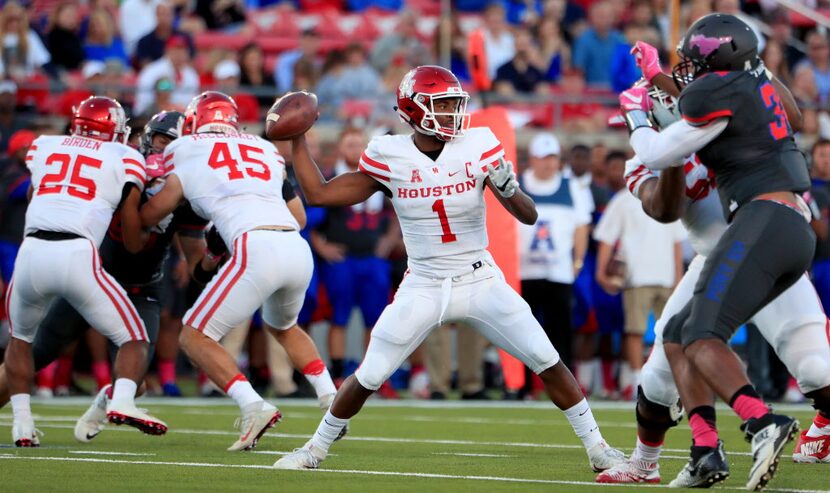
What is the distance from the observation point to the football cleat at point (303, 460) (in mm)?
6332

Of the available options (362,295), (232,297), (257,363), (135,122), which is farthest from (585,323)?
(232,297)

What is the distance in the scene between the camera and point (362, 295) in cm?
1259

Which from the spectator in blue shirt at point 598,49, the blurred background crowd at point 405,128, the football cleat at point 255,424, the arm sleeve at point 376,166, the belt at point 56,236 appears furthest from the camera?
the spectator in blue shirt at point 598,49

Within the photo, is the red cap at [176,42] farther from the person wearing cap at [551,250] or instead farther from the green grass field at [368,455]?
the green grass field at [368,455]

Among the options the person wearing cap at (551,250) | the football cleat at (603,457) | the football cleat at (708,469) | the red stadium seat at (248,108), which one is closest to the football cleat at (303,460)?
the football cleat at (603,457)

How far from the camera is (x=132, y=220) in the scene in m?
7.85

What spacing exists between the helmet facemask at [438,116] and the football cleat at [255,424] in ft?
6.10

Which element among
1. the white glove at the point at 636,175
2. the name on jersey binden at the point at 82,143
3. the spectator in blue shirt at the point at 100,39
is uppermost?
the white glove at the point at 636,175

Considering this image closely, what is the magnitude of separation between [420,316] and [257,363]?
662cm

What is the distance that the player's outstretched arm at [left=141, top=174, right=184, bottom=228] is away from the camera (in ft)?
25.5

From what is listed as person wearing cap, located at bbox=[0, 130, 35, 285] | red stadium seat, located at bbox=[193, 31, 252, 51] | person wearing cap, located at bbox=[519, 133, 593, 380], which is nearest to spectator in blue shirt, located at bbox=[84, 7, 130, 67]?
red stadium seat, located at bbox=[193, 31, 252, 51]

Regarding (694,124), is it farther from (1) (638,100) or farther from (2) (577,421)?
(2) (577,421)

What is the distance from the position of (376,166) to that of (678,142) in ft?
5.04

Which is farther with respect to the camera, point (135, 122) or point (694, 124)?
point (135, 122)
